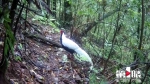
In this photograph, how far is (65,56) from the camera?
4.81 m

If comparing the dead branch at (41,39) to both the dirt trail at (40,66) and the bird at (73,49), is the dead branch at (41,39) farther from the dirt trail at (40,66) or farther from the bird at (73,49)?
the bird at (73,49)

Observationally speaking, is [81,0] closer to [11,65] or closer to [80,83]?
[80,83]

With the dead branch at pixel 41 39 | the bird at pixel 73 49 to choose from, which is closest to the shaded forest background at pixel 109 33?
the dead branch at pixel 41 39

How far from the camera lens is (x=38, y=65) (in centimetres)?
398

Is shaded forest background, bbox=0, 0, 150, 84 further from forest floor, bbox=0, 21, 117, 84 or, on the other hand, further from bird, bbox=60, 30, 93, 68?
bird, bbox=60, 30, 93, 68

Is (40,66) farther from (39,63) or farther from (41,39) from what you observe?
(41,39)

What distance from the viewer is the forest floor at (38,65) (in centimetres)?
329

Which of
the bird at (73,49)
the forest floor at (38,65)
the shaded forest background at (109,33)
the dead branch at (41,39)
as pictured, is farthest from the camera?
the dead branch at (41,39)

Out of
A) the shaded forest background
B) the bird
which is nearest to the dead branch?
the shaded forest background

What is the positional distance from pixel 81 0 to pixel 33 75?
250 cm

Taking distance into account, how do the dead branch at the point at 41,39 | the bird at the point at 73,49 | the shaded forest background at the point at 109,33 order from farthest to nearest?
the dead branch at the point at 41,39 < the bird at the point at 73,49 < the shaded forest background at the point at 109,33

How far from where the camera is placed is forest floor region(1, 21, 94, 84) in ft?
10.8

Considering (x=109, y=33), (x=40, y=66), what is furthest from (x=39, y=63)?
(x=109, y=33)

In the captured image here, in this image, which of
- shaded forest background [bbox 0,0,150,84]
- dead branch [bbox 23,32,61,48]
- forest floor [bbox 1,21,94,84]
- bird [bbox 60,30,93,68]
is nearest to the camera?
forest floor [bbox 1,21,94,84]
